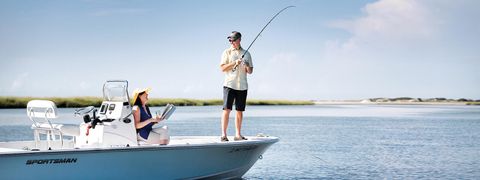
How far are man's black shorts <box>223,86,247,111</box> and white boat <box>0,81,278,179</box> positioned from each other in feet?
1.69

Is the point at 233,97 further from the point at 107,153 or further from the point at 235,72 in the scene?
the point at 107,153

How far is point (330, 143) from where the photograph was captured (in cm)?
2122

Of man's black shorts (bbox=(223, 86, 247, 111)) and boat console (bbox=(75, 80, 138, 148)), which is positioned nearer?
boat console (bbox=(75, 80, 138, 148))

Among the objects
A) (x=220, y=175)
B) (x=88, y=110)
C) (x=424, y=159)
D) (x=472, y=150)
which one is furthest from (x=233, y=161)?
(x=472, y=150)

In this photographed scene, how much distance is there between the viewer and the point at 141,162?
9.44 m

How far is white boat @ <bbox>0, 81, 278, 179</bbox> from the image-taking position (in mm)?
8539

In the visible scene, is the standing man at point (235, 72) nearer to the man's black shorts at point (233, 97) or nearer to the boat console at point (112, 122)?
the man's black shorts at point (233, 97)

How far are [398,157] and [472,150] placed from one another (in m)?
3.20

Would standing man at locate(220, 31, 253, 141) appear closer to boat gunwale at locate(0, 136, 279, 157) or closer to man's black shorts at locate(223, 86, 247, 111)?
man's black shorts at locate(223, 86, 247, 111)

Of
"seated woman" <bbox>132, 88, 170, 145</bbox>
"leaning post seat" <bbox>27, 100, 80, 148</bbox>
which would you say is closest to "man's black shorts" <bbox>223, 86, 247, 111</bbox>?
"seated woman" <bbox>132, 88, 170, 145</bbox>

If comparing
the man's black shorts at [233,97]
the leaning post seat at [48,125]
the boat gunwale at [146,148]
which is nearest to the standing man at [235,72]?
the man's black shorts at [233,97]

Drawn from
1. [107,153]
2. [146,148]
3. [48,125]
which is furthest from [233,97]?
[48,125]

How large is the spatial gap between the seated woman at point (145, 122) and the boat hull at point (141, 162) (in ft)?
0.77

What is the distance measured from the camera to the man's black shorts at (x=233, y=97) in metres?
10.2
